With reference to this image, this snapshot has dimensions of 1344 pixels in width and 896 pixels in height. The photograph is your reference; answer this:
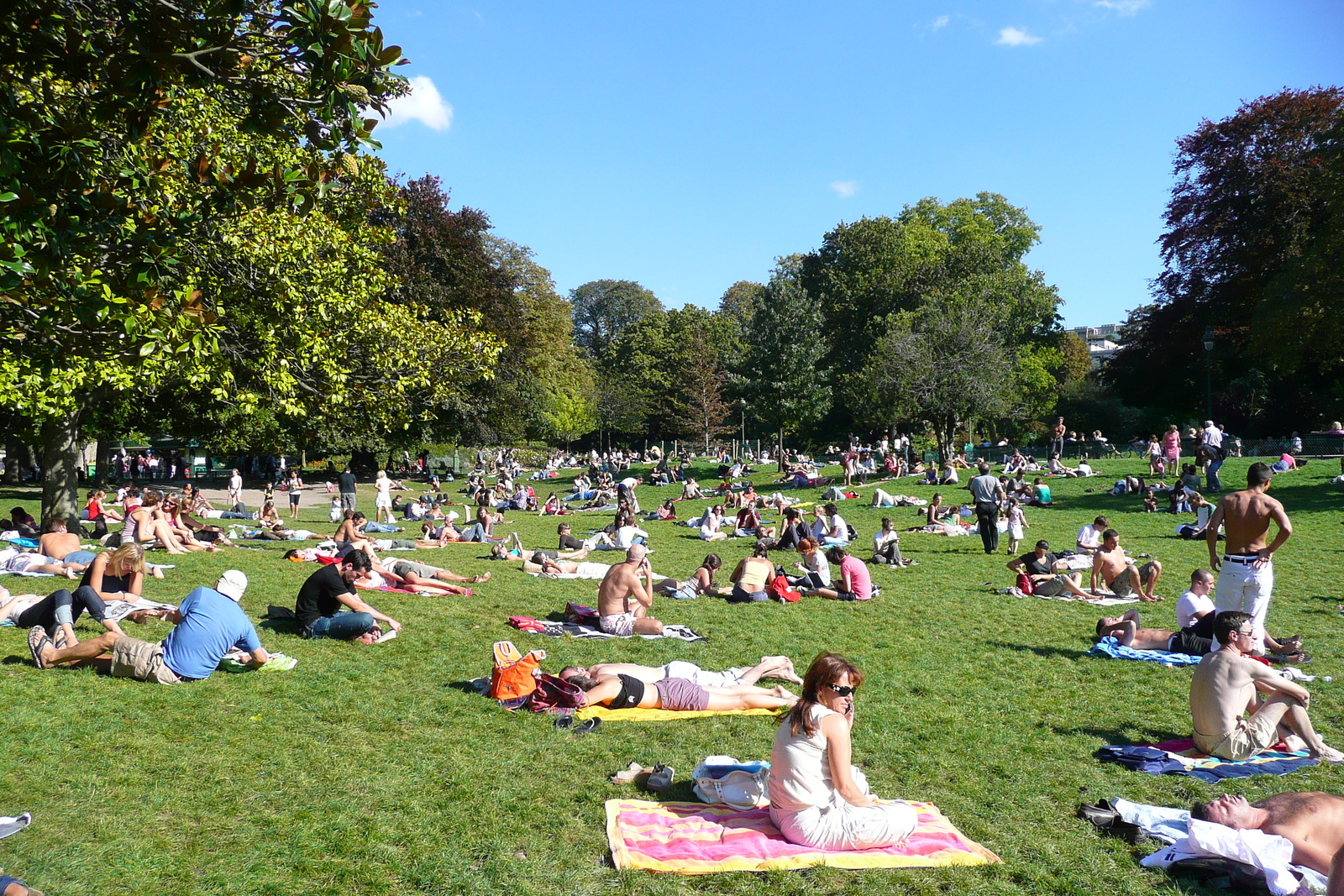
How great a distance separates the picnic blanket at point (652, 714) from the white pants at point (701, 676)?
0.92ft

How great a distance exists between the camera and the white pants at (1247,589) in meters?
8.20

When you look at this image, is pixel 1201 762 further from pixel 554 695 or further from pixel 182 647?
pixel 182 647

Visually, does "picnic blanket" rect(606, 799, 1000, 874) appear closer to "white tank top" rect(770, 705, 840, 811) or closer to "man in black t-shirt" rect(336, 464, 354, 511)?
"white tank top" rect(770, 705, 840, 811)

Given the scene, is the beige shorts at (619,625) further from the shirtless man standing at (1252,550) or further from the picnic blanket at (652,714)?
the shirtless man standing at (1252,550)

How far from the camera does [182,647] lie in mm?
7777

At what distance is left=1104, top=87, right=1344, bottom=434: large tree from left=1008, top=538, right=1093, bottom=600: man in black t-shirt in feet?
80.3

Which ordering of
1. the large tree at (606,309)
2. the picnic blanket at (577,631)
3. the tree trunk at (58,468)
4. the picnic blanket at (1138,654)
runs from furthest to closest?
1. the large tree at (606,309)
2. the tree trunk at (58,468)
3. the picnic blanket at (577,631)
4. the picnic blanket at (1138,654)

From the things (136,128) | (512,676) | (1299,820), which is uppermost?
(136,128)

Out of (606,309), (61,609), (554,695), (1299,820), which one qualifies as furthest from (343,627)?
(606,309)

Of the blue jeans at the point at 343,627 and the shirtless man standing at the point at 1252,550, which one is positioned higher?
the shirtless man standing at the point at 1252,550

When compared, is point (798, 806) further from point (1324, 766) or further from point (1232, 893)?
point (1324, 766)

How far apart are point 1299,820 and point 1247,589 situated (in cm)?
429

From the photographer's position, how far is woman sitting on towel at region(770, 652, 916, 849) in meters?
4.95

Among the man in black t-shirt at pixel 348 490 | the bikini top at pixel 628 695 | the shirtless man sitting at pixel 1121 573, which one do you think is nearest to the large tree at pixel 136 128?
the bikini top at pixel 628 695
